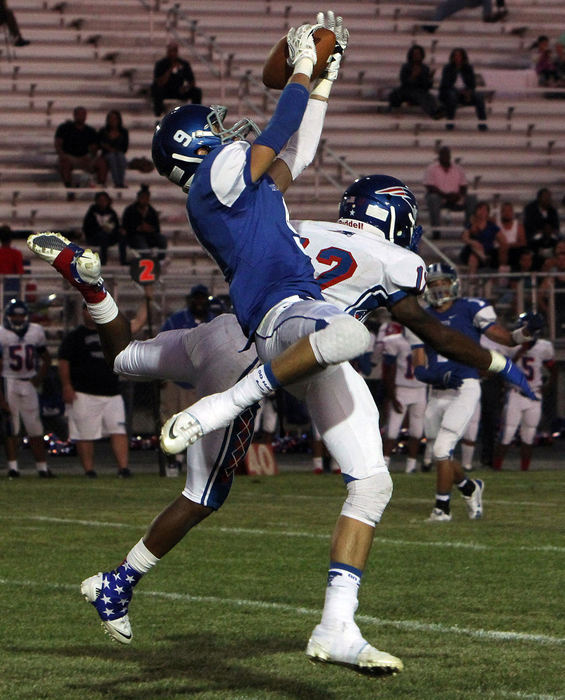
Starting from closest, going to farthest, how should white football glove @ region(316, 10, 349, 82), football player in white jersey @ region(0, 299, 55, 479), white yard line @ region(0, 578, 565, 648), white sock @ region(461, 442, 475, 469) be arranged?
white football glove @ region(316, 10, 349, 82), white yard line @ region(0, 578, 565, 648), football player in white jersey @ region(0, 299, 55, 479), white sock @ region(461, 442, 475, 469)

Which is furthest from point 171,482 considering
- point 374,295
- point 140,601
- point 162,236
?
point 374,295

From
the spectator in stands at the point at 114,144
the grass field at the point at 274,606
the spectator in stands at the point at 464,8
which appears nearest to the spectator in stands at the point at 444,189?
the spectator in stands at the point at 114,144

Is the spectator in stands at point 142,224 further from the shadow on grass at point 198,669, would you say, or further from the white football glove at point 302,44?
the white football glove at point 302,44

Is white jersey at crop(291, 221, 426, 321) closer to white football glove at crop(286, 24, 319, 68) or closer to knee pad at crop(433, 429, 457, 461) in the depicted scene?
white football glove at crop(286, 24, 319, 68)

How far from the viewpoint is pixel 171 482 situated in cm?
1298

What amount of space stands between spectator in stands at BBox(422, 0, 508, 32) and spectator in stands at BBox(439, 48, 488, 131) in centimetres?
206

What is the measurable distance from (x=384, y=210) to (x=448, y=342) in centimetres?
54

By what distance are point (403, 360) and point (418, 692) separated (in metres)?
10.8

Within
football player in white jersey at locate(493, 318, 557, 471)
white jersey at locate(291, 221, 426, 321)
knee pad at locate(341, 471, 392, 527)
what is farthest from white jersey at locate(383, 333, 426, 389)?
knee pad at locate(341, 471, 392, 527)

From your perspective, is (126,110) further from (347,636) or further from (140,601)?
(347,636)

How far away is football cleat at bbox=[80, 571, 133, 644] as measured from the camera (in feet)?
16.2

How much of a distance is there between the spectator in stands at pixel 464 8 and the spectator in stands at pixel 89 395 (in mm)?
12130

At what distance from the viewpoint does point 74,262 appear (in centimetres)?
532

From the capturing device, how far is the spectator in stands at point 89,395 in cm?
1365
